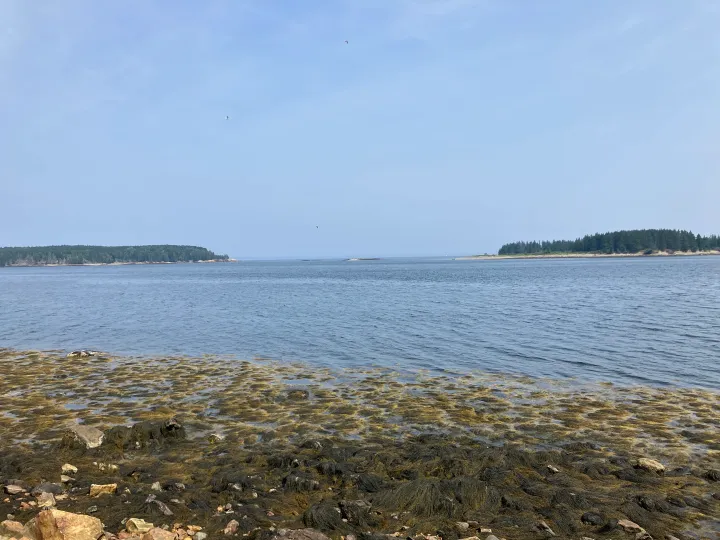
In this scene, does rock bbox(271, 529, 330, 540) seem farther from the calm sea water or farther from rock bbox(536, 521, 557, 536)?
the calm sea water

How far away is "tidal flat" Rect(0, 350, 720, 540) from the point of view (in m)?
10.0

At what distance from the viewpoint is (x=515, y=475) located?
1209cm

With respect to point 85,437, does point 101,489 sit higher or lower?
lower

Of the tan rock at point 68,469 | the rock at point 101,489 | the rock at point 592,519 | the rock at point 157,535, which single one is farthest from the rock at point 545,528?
the tan rock at point 68,469

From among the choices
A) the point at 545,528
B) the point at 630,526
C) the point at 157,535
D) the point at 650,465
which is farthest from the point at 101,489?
the point at 650,465

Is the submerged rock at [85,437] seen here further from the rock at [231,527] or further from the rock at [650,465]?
the rock at [650,465]

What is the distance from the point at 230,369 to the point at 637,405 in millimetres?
19010

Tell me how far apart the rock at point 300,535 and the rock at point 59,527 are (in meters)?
3.20

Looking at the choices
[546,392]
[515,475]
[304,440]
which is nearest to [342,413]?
[304,440]

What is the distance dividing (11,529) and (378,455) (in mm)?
8223

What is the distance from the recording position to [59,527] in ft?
26.7

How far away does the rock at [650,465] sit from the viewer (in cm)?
1231

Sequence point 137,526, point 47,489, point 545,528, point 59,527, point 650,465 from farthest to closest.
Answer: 1. point 650,465
2. point 47,489
3. point 545,528
4. point 137,526
5. point 59,527

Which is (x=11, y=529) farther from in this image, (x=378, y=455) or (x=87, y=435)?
(x=378, y=455)
